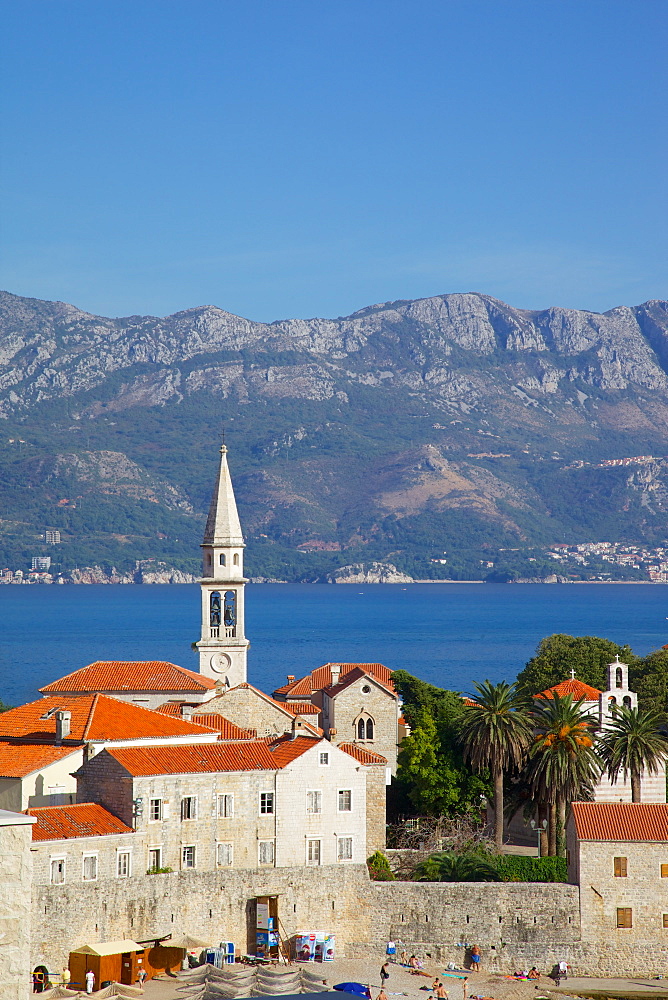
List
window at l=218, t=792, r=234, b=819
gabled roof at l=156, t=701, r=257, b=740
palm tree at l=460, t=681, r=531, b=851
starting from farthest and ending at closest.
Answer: gabled roof at l=156, t=701, r=257, b=740 < palm tree at l=460, t=681, r=531, b=851 < window at l=218, t=792, r=234, b=819

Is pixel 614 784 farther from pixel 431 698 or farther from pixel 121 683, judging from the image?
pixel 121 683

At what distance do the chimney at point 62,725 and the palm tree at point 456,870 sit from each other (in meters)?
14.7

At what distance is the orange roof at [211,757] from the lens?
51.5 metres

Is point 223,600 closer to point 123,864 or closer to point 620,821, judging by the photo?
point 123,864

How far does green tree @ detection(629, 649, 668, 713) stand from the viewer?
72000 mm

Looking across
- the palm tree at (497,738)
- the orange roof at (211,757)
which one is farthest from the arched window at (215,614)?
the orange roof at (211,757)

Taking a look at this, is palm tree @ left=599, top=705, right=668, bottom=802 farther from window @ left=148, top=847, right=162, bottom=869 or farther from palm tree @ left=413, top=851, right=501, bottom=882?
window @ left=148, top=847, right=162, bottom=869

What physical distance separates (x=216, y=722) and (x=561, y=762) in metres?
14.9

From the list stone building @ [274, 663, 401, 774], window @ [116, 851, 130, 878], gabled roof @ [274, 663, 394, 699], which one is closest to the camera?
window @ [116, 851, 130, 878]

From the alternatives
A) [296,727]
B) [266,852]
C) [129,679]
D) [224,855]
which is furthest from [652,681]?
[224,855]

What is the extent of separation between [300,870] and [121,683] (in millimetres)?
16726

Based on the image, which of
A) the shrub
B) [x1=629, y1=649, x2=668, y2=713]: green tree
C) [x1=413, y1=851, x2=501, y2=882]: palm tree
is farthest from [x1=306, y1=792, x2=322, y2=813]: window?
[x1=629, y1=649, x2=668, y2=713]: green tree

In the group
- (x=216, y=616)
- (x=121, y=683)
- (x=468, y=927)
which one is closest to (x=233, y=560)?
(x=216, y=616)

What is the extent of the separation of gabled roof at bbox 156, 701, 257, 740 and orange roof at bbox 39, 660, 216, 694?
5.85ft
